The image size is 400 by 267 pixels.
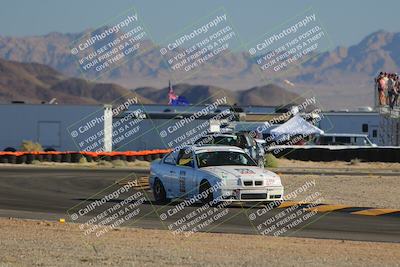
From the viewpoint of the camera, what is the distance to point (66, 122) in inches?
2239

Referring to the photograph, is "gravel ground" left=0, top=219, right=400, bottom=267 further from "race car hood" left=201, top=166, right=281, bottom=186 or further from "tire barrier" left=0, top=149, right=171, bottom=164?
"tire barrier" left=0, top=149, right=171, bottom=164

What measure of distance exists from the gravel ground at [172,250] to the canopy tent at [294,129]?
40.1 metres

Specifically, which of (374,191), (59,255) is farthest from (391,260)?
(374,191)

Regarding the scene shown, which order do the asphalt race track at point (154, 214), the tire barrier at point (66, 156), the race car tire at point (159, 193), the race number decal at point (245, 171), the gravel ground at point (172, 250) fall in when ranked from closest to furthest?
1. the gravel ground at point (172, 250)
2. the asphalt race track at point (154, 214)
3. the race number decal at point (245, 171)
4. the race car tire at point (159, 193)
5. the tire barrier at point (66, 156)

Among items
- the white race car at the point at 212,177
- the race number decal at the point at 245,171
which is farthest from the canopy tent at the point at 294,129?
the race number decal at the point at 245,171

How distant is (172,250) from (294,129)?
44.0m

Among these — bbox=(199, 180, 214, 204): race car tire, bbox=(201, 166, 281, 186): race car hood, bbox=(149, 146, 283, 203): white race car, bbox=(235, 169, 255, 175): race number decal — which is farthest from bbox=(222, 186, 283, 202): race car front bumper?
bbox=(235, 169, 255, 175): race number decal

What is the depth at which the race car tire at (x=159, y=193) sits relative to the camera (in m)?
22.0

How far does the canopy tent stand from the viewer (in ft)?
184

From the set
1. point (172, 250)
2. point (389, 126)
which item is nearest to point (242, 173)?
point (172, 250)

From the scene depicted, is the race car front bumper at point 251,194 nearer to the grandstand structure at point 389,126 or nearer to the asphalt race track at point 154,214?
the asphalt race track at point 154,214

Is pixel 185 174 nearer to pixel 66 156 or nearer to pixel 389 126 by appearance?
pixel 66 156

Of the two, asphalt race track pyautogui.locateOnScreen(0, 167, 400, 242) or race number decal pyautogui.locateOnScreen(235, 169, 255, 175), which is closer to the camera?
asphalt race track pyautogui.locateOnScreen(0, 167, 400, 242)

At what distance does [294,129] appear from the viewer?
5688 cm
